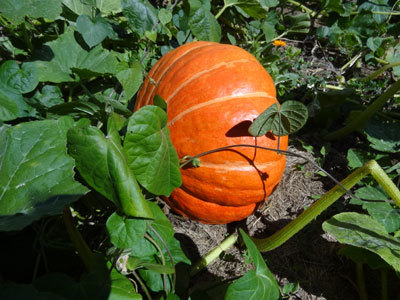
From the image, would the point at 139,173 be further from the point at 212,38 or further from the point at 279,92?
the point at 279,92

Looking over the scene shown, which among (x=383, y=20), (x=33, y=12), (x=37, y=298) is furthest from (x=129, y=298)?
(x=383, y=20)

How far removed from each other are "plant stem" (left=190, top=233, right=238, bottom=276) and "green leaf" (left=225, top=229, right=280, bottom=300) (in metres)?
0.48

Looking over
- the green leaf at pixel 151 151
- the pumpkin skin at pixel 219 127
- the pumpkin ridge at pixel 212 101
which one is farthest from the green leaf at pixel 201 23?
the green leaf at pixel 151 151

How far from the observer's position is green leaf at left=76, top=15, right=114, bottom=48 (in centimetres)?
192

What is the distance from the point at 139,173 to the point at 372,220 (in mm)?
1020

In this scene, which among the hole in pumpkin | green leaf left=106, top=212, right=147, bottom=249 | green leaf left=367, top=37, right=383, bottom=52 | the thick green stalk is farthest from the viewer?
green leaf left=367, top=37, right=383, bottom=52

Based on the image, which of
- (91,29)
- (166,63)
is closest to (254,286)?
(166,63)

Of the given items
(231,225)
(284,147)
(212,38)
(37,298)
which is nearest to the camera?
(37,298)

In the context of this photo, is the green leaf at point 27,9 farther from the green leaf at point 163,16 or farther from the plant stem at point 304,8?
the plant stem at point 304,8

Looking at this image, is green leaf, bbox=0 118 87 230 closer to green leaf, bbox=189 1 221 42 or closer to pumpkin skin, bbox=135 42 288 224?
pumpkin skin, bbox=135 42 288 224

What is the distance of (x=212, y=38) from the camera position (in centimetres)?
219

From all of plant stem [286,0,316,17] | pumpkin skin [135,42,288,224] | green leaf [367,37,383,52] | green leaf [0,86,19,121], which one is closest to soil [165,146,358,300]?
pumpkin skin [135,42,288,224]

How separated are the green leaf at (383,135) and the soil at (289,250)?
0.36 m

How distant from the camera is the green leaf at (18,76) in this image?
1725mm
